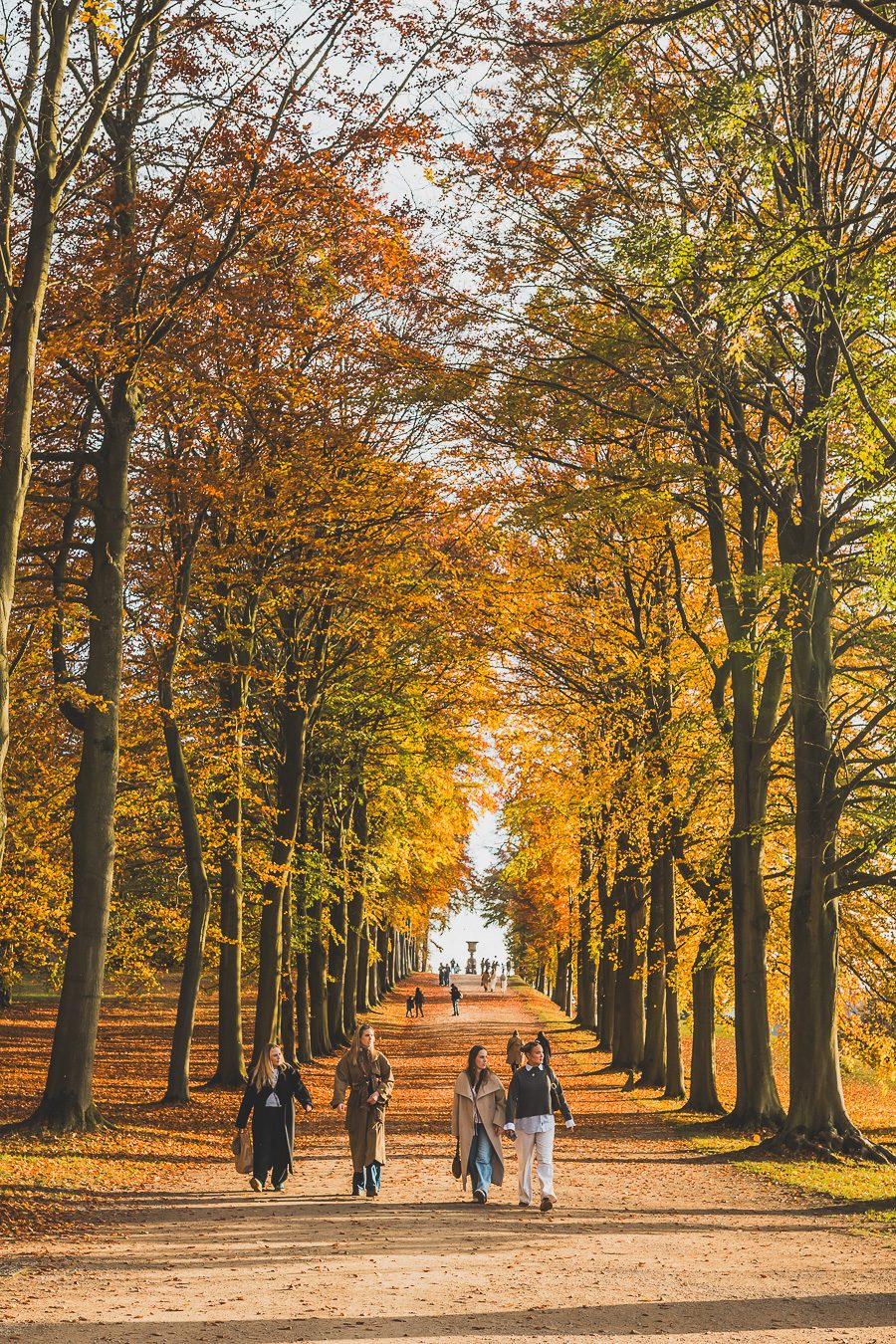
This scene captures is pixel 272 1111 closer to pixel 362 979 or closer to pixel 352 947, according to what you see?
pixel 352 947

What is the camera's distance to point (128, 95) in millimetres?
16453

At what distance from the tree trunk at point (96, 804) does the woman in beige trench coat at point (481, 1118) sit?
14.9 ft

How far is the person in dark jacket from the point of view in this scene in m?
13.8

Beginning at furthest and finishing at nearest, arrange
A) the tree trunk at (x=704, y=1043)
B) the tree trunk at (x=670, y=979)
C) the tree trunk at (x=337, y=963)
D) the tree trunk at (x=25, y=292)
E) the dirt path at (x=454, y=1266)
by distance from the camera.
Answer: the tree trunk at (x=337, y=963)
the tree trunk at (x=670, y=979)
the tree trunk at (x=704, y=1043)
the tree trunk at (x=25, y=292)
the dirt path at (x=454, y=1266)

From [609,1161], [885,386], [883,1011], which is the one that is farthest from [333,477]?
[883,1011]

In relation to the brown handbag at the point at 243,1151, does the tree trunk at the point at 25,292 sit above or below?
above

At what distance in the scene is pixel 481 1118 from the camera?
44.3 ft

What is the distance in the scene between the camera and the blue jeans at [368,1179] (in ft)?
44.3

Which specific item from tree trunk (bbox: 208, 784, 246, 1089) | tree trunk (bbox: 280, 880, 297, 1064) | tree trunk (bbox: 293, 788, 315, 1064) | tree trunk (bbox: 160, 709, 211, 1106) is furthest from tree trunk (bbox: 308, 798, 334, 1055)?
tree trunk (bbox: 160, 709, 211, 1106)

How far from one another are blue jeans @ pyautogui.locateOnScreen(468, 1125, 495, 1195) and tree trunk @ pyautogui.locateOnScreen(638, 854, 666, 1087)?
11.8 m

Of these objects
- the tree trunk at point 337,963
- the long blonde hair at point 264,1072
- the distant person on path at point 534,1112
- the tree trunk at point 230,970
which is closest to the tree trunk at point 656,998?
the tree trunk at point 230,970

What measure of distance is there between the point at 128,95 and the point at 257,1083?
1182 centimetres

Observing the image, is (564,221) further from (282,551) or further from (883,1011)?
(883,1011)

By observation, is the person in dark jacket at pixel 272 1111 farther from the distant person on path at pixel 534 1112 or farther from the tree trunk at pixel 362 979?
the tree trunk at pixel 362 979
